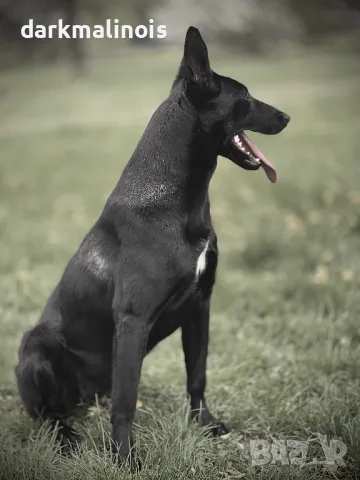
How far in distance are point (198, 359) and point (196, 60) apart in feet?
4.53

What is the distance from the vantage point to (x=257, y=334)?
439 centimetres

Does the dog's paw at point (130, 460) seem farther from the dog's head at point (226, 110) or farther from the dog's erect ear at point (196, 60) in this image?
the dog's erect ear at point (196, 60)

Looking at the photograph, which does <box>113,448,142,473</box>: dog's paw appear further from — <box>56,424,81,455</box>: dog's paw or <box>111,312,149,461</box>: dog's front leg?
<box>56,424,81,455</box>: dog's paw

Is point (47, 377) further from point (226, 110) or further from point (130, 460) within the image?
point (226, 110)

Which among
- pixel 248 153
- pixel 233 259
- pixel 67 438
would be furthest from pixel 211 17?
pixel 67 438

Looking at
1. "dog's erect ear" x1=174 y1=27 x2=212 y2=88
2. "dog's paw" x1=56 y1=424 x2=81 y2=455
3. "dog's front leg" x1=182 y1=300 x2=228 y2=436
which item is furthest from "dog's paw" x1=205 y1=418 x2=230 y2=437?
"dog's erect ear" x1=174 y1=27 x2=212 y2=88

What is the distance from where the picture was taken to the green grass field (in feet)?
9.38

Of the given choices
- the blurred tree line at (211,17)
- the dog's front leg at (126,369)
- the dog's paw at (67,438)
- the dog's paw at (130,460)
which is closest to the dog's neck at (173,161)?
the dog's front leg at (126,369)

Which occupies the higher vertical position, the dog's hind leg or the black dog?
the black dog

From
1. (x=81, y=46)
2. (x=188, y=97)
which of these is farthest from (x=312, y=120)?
(x=188, y=97)

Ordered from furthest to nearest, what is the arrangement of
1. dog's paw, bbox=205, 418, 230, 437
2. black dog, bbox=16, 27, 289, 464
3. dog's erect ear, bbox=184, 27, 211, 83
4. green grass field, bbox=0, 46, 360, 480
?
dog's paw, bbox=205, 418, 230, 437 < green grass field, bbox=0, 46, 360, 480 < black dog, bbox=16, 27, 289, 464 < dog's erect ear, bbox=184, 27, 211, 83

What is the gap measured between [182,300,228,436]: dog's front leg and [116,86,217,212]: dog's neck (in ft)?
1.78

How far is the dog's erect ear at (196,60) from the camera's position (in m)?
2.34

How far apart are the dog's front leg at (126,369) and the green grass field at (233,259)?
0.12 meters
